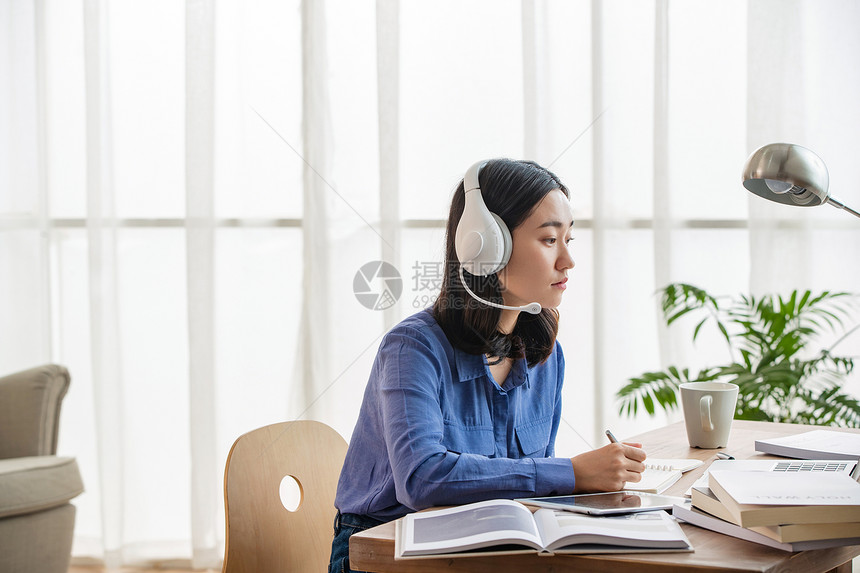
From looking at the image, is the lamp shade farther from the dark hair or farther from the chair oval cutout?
the chair oval cutout

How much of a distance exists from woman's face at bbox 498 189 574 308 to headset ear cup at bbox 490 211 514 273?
0.06 feet

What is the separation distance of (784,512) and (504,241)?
0.62 metres

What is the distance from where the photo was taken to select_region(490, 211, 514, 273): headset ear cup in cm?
126

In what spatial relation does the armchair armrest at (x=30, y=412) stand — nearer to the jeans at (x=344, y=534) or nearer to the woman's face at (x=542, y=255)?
the jeans at (x=344, y=534)

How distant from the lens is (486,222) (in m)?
1.24

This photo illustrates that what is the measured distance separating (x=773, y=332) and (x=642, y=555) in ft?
4.71

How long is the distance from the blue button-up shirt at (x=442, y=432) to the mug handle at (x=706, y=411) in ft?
0.88

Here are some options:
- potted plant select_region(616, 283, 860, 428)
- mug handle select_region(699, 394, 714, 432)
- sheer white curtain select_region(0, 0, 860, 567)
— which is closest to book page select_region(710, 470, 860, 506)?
mug handle select_region(699, 394, 714, 432)

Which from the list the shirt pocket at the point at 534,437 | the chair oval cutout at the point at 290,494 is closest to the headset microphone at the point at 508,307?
the shirt pocket at the point at 534,437

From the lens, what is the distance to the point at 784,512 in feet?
2.57

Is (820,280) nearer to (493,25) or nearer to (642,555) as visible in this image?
(493,25)

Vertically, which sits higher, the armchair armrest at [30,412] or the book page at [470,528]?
the book page at [470,528]

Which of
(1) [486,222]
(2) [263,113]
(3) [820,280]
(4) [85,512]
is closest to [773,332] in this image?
(3) [820,280]

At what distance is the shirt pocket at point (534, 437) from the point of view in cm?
131
